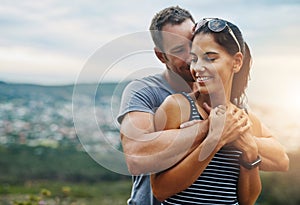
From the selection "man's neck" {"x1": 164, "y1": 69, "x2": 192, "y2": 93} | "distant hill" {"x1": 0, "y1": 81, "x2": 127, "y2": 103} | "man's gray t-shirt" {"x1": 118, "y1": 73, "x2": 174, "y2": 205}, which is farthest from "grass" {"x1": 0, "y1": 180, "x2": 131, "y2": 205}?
"man's neck" {"x1": 164, "y1": 69, "x2": 192, "y2": 93}

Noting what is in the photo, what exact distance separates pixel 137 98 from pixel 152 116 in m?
0.09

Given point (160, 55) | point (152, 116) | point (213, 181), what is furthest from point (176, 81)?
point (213, 181)

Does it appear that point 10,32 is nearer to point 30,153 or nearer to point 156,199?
point 30,153

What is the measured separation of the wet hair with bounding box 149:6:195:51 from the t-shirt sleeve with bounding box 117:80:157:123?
0.43ft

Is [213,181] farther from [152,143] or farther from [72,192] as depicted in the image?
[72,192]

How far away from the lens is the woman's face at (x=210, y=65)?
5.22 feet

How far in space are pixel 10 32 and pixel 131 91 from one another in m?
3.06

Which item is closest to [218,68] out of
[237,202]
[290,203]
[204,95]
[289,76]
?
[204,95]

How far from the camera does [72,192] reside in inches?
185

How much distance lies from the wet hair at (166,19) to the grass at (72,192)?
2.74m

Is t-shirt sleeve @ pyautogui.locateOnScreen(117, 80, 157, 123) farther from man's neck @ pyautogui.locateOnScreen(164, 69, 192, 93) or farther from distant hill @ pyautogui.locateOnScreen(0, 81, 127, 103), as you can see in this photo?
distant hill @ pyautogui.locateOnScreen(0, 81, 127, 103)

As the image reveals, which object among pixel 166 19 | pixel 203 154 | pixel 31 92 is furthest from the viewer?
pixel 31 92

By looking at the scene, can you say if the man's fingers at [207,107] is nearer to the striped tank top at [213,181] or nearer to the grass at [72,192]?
the striped tank top at [213,181]

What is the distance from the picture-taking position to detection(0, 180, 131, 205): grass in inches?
177
